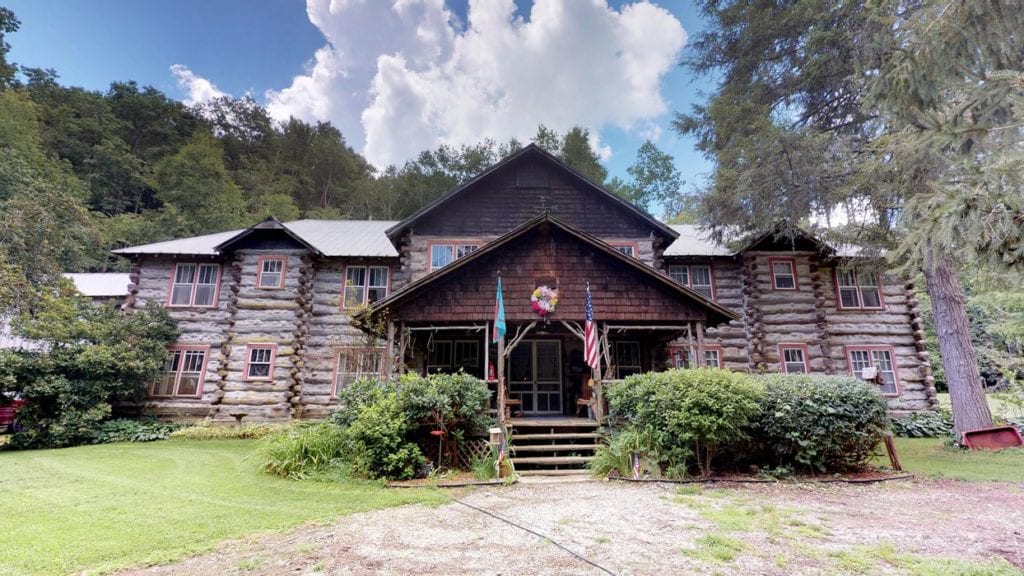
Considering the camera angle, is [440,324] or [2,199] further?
[2,199]

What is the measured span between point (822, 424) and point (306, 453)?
10075 millimetres

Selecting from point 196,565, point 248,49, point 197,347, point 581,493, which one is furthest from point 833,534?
point 248,49

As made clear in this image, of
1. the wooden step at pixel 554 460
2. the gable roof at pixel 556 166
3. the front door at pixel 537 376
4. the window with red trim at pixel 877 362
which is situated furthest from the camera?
the window with red trim at pixel 877 362

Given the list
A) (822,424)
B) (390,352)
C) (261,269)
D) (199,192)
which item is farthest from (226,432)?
(199,192)

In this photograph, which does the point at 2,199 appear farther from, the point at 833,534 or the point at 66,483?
the point at 833,534

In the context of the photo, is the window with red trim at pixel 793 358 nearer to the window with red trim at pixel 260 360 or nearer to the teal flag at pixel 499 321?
the teal flag at pixel 499 321

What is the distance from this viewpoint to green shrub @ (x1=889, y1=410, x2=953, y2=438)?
1432 cm

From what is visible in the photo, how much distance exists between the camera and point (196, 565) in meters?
4.23

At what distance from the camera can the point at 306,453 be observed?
8.64 m

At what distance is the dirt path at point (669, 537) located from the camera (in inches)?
163

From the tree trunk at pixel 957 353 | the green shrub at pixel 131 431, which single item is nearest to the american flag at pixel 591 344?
the tree trunk at pixel 957 353

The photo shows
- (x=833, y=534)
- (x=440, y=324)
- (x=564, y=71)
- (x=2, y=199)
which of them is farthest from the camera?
(x=564, y=71)

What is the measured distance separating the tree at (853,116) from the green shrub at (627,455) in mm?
5269

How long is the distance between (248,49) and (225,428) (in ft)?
81.7
